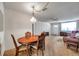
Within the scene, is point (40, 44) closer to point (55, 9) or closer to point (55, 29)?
point (55, 29)

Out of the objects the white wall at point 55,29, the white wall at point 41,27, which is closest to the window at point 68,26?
the white wall at point 55,29

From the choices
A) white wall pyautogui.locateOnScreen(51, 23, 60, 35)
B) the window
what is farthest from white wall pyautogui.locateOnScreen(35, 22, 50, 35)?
the window

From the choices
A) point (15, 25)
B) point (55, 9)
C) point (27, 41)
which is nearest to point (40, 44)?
point (27, 41)

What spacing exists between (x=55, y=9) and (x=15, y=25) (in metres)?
0.78

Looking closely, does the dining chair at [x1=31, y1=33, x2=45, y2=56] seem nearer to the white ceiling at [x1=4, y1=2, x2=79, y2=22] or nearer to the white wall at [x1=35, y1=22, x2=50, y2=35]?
the white wall at [x1=35, y1=22, x2=50, y2=35]

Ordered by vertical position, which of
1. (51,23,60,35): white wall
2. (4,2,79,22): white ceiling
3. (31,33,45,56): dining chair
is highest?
(4,2,79,22): white ceiling

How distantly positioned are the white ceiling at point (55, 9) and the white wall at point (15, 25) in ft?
0.30

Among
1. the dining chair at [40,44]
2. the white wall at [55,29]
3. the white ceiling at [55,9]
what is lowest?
the dining chair at [40,44]

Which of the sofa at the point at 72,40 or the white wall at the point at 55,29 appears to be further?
the white wall at the point at 55,29

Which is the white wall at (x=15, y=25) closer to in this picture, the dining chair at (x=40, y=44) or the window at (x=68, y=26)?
the dining chair at (x=40, y=44)

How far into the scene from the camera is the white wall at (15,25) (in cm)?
185

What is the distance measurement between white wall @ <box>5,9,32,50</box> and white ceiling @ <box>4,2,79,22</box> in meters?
0.09

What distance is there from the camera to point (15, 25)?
6.22ft

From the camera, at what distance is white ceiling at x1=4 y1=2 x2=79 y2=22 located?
1.85m
